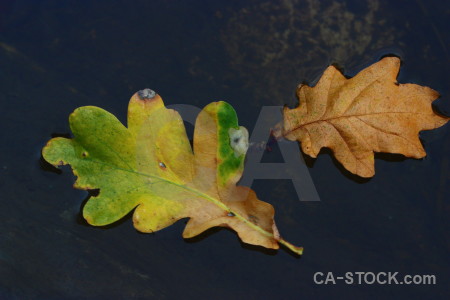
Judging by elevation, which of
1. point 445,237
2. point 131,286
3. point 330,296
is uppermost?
point 445,237

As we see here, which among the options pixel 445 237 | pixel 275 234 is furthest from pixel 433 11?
pixel 275 234

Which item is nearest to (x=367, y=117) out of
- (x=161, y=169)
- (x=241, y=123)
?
(x=241, y=123)

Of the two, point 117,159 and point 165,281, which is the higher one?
point 117,159

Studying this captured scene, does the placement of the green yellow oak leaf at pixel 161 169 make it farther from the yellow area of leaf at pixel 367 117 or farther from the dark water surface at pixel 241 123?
the yellow area of leaf at pixel 367 117

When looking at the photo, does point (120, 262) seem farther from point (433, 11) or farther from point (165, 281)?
point (433, 11)

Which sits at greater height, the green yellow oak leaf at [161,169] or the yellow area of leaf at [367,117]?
the yellow area of leaf at [367,117]

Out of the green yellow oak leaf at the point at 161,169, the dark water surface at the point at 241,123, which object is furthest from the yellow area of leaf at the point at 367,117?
the green yellow oak leaf at the point at 161,169

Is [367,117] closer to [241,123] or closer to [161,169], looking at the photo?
[241,123]
